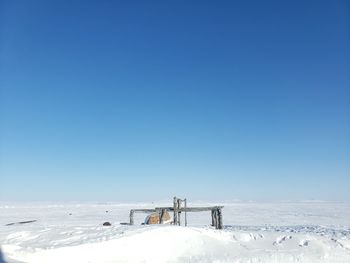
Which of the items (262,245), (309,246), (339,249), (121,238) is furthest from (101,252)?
(339,249)

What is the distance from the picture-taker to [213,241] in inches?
593

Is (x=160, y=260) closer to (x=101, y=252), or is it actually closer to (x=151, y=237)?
(x=151, y=237)

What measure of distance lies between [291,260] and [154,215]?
13.9 meters

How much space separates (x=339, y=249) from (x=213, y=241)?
496 centimetres

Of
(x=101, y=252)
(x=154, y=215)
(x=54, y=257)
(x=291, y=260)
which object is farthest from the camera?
(x=154, y=215)

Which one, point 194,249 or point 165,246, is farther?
point 194,249

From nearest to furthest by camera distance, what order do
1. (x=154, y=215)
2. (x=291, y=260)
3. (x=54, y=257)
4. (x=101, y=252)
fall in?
(x=54, y=257), (x=101, y=252), (x=291, y=260), (x=154, y=215)

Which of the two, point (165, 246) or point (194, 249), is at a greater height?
point (165, 246)

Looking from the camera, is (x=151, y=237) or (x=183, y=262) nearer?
(x=183, y=262)

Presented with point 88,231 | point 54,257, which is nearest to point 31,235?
point 88,231

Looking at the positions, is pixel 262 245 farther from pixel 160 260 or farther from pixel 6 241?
pixel 6 241

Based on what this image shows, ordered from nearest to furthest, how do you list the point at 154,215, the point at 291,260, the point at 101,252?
the point at 101,252 < the point at 291,260 < the point at 154,215

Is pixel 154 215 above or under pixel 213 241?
above

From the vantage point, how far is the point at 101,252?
1325cm
